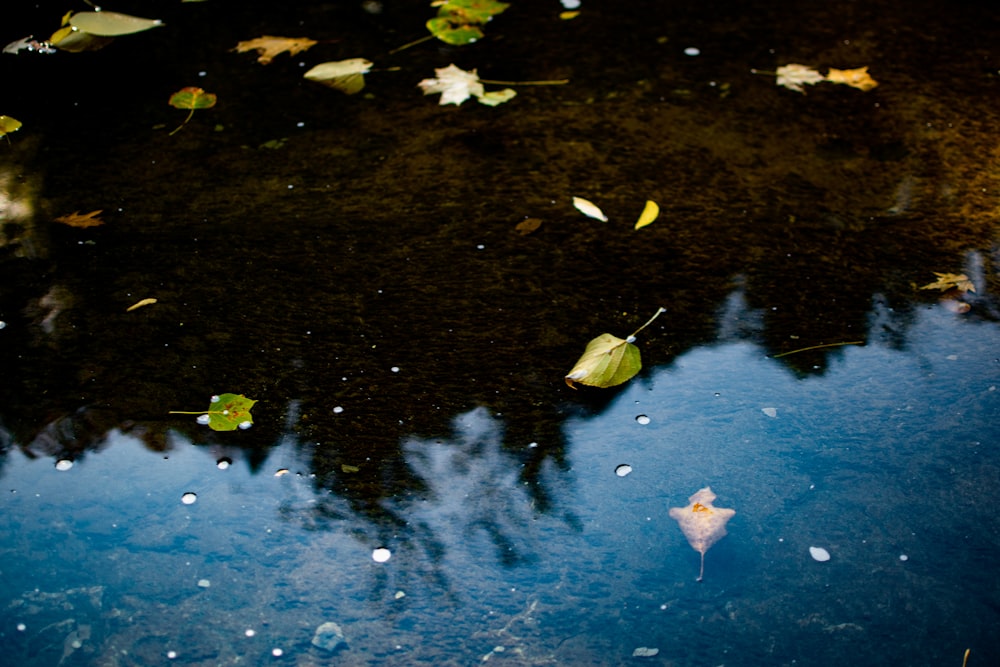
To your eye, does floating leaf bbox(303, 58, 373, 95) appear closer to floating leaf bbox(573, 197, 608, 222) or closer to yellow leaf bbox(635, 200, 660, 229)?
floating leaf bbox(573, 197, 608, 222)

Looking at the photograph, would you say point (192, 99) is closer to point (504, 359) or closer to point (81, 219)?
point (81, 219)

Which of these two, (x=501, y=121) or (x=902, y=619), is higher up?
(x=501, y=121)

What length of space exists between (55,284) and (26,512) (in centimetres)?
58

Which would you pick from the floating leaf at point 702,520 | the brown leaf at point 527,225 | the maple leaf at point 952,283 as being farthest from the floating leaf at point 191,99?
the maple leaf at point 952,283

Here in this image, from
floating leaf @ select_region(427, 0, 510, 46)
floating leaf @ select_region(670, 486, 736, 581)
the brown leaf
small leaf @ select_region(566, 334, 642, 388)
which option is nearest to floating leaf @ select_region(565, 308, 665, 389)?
small leaf @ select_region(566, 334, 642, 388)

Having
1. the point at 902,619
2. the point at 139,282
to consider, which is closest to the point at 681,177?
the point at 902,619

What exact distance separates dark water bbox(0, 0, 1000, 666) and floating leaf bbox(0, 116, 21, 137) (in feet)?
0.10

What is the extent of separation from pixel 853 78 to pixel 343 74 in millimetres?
1470

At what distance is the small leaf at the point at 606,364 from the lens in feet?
4.78

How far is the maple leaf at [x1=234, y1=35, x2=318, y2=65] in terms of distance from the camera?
2432mm

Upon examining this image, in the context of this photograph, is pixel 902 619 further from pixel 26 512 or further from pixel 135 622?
pixel 26 512

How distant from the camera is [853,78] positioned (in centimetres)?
224

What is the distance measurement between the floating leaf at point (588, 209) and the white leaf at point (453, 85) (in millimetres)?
566

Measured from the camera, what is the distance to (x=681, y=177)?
194 cm
